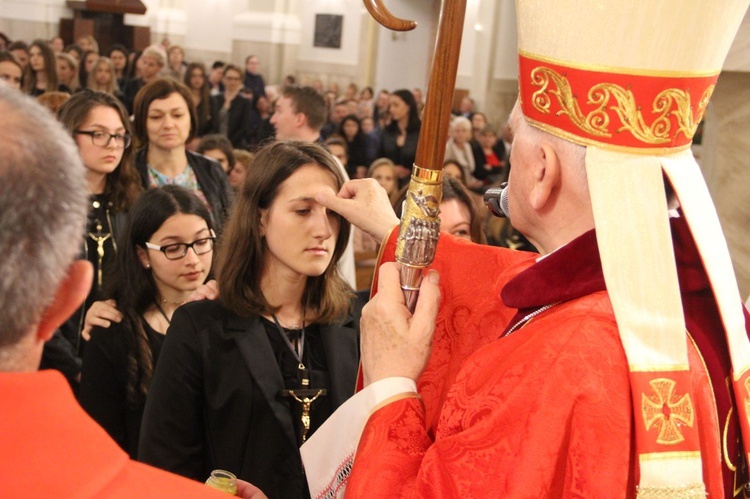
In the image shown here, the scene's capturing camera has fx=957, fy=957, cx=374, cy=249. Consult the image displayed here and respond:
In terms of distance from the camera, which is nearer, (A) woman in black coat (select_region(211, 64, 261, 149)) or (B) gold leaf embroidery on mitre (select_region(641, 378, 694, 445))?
(B) gold leaf embroidery on mitre (select_region(641, 378, 694, 445))

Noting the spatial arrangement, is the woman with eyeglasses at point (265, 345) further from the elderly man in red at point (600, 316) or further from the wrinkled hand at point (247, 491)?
the elderly man in red at point (600, 316)

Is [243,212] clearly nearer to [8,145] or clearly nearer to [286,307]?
[286,307]

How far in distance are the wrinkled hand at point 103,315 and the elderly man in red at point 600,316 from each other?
5.61 ft

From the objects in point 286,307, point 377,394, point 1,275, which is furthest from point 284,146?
point 1,275

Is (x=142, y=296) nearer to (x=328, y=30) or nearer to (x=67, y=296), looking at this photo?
(x=67, y=296)

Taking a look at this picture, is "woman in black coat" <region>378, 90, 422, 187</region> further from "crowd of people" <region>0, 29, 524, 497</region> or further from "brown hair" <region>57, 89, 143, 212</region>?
"brown hair" <region>57, 89, 143, 212</region>

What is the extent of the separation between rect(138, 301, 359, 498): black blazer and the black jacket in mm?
2138

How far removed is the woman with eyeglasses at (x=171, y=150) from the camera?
4914mm

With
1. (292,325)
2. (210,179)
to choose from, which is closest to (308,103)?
(210,179)

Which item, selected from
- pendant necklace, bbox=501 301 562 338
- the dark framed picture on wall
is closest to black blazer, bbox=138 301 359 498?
pendant necklace, bbox=501 301 562 338

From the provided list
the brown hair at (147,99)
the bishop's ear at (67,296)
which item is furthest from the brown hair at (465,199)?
the bishop's ear at (67,296)

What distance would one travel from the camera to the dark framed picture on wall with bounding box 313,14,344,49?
16.9 meters

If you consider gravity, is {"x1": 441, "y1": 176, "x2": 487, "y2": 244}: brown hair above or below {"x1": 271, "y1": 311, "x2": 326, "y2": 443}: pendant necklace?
above

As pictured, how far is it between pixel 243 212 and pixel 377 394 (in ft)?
3.87
